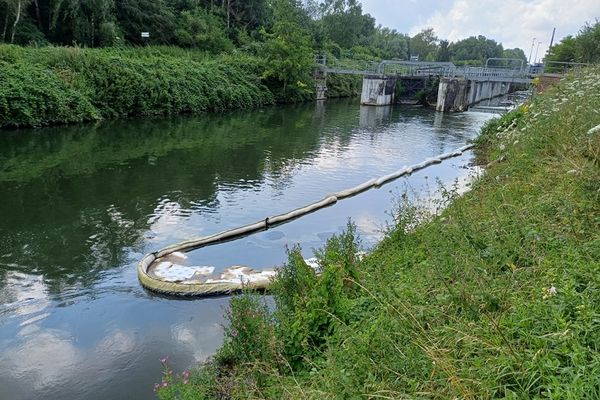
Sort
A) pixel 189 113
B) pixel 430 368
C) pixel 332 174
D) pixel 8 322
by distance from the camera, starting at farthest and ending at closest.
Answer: pixel 189 113
pixel 332 174
pixel 8 322
pixel 430 368

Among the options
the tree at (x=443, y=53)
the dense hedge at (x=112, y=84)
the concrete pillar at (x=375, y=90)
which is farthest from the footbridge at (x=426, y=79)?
the tree at (x=443, y=53)

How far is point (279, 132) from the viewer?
2719 cm

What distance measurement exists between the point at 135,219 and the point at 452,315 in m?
9.38

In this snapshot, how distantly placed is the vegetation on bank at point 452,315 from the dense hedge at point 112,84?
21.3 meters

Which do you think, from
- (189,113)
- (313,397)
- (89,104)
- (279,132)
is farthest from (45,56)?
(313,397)

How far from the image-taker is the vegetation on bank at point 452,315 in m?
3.04

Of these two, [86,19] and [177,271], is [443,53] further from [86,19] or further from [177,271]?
[177,271]

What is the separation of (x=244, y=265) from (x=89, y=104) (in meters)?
20.5

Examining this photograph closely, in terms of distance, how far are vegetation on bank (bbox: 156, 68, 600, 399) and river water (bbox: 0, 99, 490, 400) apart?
1.84 metres

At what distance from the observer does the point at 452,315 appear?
12.9 ft

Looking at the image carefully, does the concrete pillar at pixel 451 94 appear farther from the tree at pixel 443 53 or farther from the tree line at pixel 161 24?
the tree at pixel 443 53

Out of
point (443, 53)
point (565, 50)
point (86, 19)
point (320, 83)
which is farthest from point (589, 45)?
point (443, 53)

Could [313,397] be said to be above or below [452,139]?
above

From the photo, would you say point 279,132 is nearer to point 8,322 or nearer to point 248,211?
point 248,211
